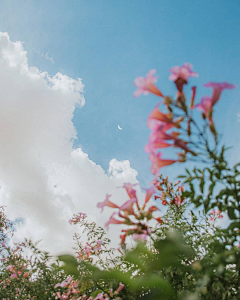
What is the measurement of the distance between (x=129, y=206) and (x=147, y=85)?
1.12 metres

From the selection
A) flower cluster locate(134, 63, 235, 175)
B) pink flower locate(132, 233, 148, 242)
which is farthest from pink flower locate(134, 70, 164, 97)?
pink flower locate(132, 233, 148, 242)

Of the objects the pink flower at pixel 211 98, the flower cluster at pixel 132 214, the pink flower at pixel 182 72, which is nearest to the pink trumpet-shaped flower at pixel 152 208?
the flower cluster at pixel 132 214

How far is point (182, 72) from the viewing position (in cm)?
178

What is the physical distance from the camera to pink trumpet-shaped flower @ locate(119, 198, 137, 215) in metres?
1.93

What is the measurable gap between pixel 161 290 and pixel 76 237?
5.60m

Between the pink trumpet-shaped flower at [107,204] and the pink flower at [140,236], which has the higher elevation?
the pink trumpet-shaped flower at [107,204]

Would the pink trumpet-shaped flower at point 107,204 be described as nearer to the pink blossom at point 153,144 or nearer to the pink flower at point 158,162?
the pink flower at point 158,162

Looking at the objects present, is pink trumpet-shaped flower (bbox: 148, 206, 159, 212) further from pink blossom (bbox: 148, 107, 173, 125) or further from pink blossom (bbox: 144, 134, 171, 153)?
pink blossom (bbox: 148, 107, 173, 125)

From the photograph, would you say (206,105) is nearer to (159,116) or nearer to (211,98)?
(211,98)

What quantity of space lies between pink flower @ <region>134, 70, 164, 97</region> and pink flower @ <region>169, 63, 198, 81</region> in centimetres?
18

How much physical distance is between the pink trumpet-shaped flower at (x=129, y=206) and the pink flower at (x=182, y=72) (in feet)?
3.67

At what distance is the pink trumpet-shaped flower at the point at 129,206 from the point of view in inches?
76.0

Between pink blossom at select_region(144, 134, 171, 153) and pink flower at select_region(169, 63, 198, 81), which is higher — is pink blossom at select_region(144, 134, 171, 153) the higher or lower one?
the lower one

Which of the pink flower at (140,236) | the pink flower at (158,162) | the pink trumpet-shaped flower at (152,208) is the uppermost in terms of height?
the pink flower at (158,162)
